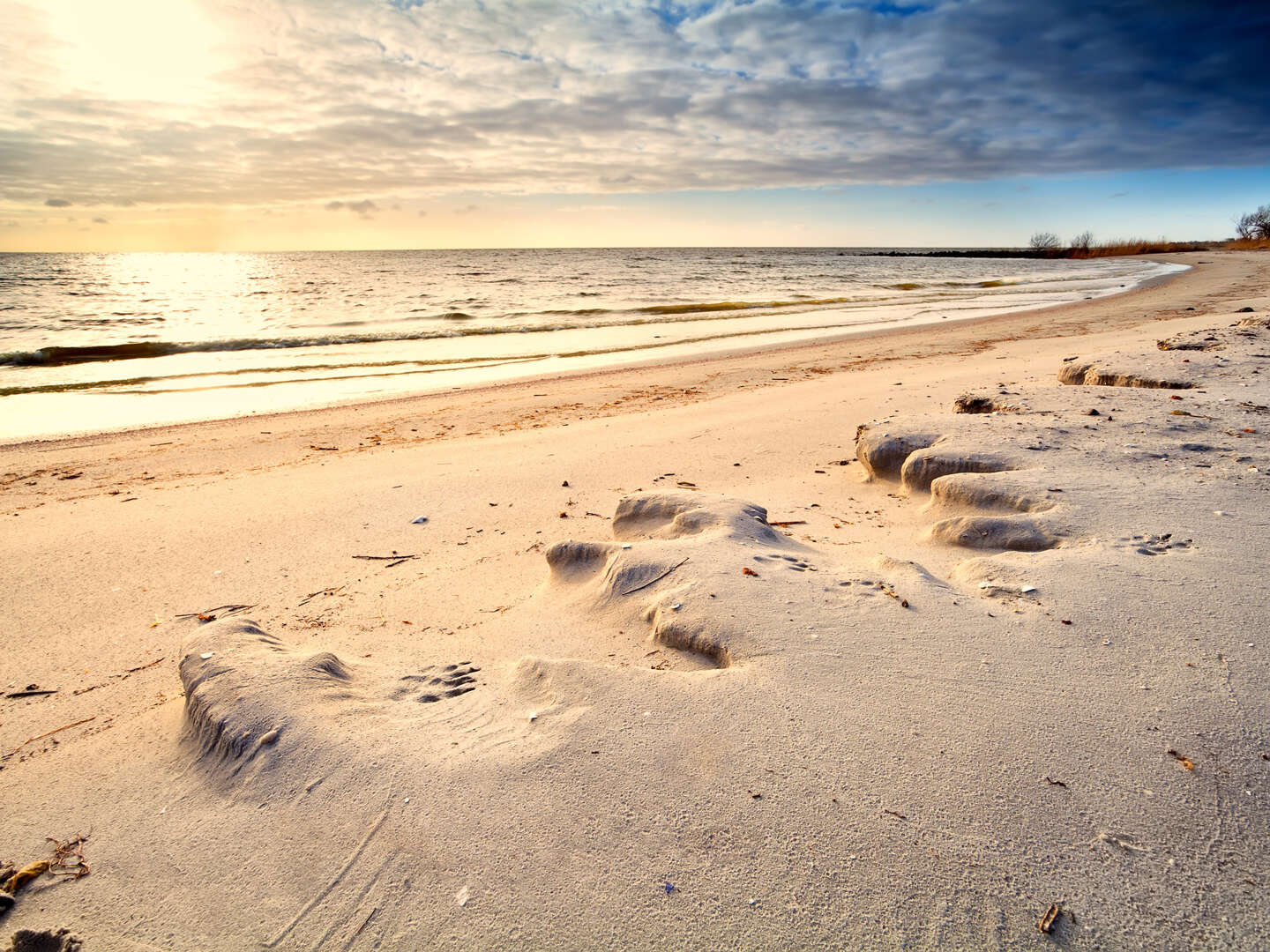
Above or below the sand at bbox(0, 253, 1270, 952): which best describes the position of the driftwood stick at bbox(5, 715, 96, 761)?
below

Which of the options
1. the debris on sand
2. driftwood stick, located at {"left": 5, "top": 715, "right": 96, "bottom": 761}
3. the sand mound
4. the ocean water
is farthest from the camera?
the ocean water

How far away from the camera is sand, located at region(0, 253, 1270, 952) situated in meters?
1.46

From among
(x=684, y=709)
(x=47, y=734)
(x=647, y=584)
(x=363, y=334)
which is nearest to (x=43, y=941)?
(x=47, y=734)

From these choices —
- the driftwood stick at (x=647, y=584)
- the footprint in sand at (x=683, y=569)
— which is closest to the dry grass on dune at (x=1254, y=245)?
the footprint in sand at (x=683, y=569)

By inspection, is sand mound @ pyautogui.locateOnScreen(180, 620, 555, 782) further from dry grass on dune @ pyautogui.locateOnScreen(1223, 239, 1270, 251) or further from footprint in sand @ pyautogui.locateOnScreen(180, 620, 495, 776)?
dry grass on dune @ pyautogui.locateOnScreen(1223, 239, 1270, 251)

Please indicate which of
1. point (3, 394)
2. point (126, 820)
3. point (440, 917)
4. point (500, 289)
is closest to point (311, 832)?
point (440, 917)

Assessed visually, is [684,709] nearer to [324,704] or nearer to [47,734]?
[324,704]

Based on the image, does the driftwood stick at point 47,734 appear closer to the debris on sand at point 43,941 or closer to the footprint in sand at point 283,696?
the footprint in sand at point 283,696

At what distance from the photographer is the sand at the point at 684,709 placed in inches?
57.6

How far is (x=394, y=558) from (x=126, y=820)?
1910 mm

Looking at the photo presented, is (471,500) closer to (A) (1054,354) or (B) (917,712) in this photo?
(B) (917,712)

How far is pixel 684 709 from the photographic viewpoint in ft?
6.51

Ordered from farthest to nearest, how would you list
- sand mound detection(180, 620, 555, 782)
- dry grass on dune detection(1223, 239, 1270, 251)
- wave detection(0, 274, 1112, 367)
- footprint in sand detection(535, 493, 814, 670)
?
dry grass on dune detection(1223, 239, 1270, 251), wave detection(0, 274, 1112, 367), footprint in sand detection(535, 493, 814, 670), sand mound detection(180, 620, 555, 782)

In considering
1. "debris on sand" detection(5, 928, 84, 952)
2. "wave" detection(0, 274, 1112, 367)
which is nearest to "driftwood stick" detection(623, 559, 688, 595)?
"debris on sand" detection(5, 928, 84, 952)
